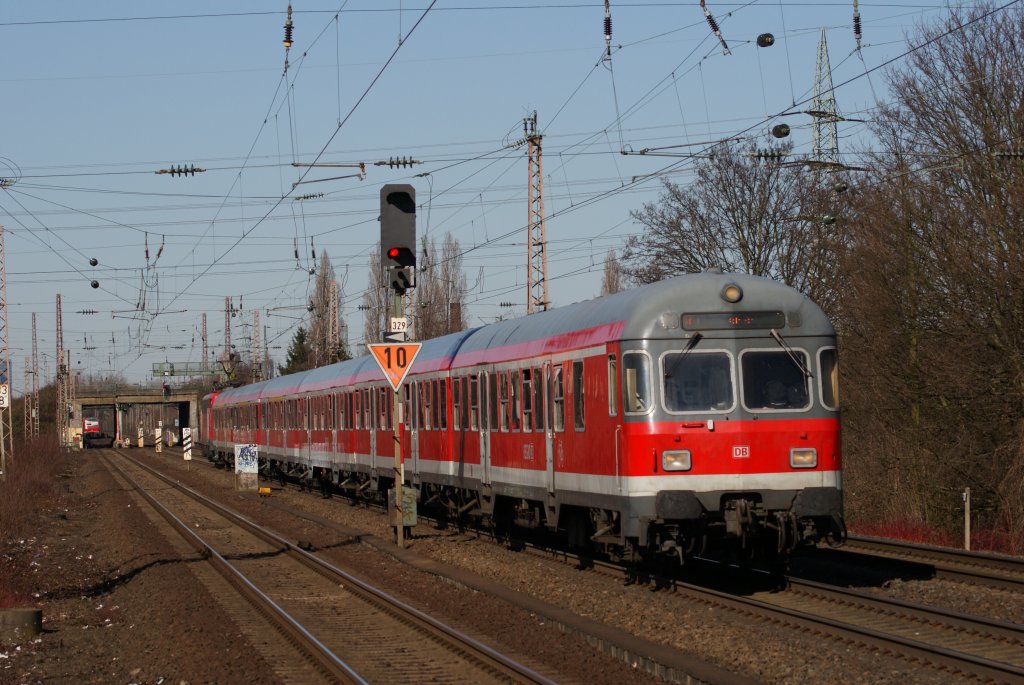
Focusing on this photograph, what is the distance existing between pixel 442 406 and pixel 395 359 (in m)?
3.72

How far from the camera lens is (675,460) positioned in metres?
13.4

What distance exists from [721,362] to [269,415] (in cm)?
3296

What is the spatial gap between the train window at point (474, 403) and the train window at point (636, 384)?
681 cm

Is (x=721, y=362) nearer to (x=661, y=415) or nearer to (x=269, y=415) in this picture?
(x=661, y=415)

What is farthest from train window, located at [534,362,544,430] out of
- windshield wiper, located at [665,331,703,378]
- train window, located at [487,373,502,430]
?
windshield wiper, located at [665,331,703,378]

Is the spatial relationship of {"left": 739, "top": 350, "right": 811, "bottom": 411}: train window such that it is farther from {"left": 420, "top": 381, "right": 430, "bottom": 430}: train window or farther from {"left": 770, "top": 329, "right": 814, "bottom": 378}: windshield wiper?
{"left": 420, "top": 381, "right": 430, "bottom": 430}: train window

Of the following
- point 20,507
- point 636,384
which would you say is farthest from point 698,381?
point 20,507

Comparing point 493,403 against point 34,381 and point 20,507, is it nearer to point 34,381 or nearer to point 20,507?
point 20,507

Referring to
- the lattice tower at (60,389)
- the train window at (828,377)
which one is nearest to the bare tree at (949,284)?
the train window at (828,377)

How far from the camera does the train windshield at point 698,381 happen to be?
44.7 feet

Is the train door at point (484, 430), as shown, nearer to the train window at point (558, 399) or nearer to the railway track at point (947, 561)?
the train window at point (558, 399)

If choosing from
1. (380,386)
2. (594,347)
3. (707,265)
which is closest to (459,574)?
(594,347)

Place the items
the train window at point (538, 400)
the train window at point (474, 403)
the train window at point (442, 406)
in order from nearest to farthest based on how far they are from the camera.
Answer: the train window at point (538, 400), the train window at point (474, 403), the train window at point (442, 406)

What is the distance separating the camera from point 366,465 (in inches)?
1160
